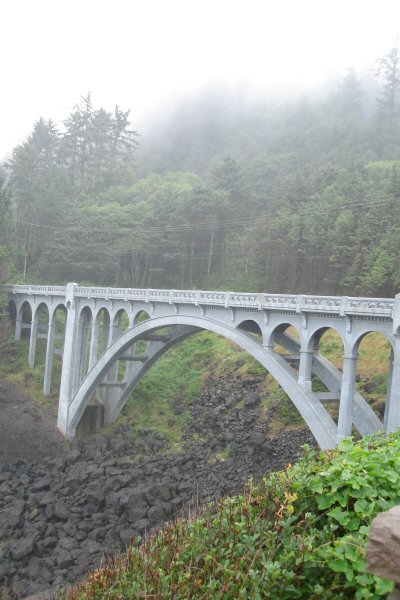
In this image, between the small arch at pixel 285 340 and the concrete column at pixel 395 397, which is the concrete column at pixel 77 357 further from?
the concrete column at pixel 395 397

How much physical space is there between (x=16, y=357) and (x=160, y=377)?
9496mm

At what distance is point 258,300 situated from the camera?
2023 centimetres

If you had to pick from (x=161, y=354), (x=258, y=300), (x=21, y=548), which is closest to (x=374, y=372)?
(x=258, y=300)

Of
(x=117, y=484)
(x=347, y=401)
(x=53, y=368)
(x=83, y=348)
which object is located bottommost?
(x=117, y=484)

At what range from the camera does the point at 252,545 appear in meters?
6.66

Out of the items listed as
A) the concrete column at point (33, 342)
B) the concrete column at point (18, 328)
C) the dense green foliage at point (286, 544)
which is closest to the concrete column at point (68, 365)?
the concrete column at point (33, 342)

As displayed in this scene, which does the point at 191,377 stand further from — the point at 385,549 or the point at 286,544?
the point at 385,549

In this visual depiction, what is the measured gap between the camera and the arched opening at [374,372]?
22.9 m

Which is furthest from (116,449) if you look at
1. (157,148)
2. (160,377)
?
(157,148)

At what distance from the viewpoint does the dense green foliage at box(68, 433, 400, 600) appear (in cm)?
596

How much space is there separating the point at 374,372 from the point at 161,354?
1067 centimetres

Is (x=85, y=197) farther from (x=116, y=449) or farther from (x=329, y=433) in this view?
(x=329, y=433)

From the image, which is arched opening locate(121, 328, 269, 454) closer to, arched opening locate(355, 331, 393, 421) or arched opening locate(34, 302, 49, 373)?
arched opening locate(355, 331, 393, 421)

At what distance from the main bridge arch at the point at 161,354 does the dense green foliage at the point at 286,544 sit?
10164 millimetres
